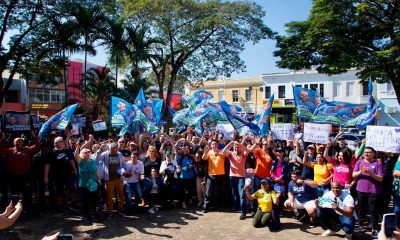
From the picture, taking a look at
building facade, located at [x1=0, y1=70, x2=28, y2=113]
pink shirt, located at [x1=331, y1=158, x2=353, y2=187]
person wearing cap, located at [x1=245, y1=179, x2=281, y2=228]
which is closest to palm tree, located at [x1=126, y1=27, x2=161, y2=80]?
person wearing cap, located at [x1=245, y1=179, x2=281, y2=228]

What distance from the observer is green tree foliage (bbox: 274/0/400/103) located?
1762cm

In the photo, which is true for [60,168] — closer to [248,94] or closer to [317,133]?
[317,133]

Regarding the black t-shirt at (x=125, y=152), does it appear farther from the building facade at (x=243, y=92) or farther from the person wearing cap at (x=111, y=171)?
the building facade at (x=243, y=92)

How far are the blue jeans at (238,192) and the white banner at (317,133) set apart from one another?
213cm

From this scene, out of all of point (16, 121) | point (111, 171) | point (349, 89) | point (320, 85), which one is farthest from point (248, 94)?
point (111, 171)

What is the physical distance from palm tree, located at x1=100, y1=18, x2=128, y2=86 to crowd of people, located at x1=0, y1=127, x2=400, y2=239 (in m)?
10.3

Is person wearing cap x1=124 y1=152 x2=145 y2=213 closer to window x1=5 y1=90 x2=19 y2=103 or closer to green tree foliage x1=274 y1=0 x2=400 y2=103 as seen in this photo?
green tree foliage x1=274 y1=0 x2=400 y2=103

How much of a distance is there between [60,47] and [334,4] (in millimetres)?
14986

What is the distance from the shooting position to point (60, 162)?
891 centimetres

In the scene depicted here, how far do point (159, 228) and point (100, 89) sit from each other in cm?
1662

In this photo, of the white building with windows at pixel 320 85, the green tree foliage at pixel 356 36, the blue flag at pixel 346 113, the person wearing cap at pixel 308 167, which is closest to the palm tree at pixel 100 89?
the green tree foliage at pixel 356 36

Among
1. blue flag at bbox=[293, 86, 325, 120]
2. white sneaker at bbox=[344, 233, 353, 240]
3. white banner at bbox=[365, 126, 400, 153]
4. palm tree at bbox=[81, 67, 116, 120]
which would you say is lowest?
white sneaker at bbox=[344, 233, 353, 240]

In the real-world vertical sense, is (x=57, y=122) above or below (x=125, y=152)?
above

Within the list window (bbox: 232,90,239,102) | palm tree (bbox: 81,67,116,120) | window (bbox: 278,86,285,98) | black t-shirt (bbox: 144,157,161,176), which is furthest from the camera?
window (bbox: 232,90,239,102)
